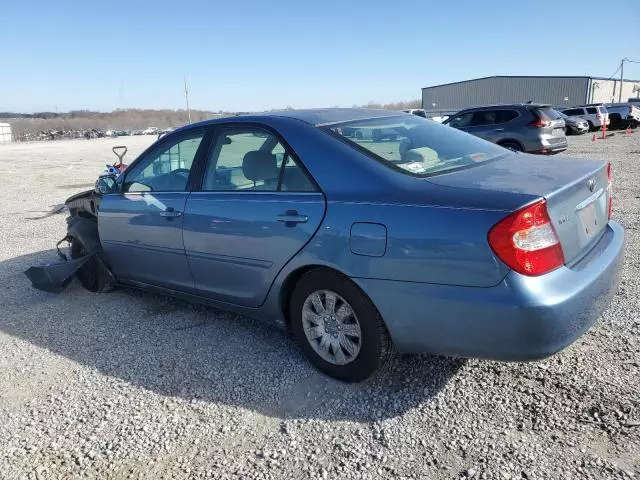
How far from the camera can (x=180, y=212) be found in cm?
381

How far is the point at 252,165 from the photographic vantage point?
352 cm

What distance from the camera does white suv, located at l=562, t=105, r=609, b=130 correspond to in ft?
89.4

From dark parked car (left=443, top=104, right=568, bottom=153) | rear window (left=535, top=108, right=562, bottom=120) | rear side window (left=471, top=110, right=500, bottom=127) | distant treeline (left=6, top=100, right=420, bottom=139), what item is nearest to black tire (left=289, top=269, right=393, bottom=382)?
dark parked car (left=443, top=104, right=568, bottom=153)

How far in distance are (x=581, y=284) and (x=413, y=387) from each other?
110 centimetres

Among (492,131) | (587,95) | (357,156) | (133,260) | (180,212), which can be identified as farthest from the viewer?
(587,95)

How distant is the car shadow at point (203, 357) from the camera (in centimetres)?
299

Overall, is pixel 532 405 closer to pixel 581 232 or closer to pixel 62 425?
pixel 581 232

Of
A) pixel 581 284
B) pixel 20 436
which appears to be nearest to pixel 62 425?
pixel 20 436

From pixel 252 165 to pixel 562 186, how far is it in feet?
6.29

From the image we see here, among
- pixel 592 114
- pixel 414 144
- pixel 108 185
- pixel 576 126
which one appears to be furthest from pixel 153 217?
pixel 592 114

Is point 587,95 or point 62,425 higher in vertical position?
point 587,95

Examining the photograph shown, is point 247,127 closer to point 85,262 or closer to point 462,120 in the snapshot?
point 85,262

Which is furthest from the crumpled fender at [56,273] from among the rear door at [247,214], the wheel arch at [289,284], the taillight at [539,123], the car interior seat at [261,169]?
the taillight at [539,123]

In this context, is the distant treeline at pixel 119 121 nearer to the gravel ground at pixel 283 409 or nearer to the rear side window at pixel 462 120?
the rear side window at pixel 462 120
